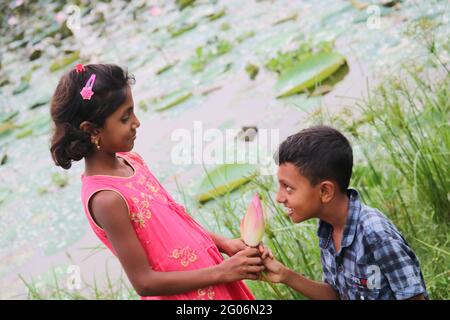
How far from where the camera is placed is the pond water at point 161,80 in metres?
3.22

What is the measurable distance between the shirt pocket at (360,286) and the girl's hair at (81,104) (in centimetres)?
65

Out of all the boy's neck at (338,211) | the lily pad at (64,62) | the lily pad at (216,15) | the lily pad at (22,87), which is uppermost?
the boy's neck at (338,211)

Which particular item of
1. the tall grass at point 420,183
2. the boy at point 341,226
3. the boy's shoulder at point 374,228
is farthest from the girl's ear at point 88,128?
the tall grass at point 420,183

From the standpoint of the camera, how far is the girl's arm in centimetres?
142

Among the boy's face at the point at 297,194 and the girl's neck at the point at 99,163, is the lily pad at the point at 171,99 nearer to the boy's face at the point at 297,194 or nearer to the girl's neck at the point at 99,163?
the girl's neck at the point at 99,163

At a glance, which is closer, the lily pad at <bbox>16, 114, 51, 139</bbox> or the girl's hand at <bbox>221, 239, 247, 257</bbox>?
the girl's hand at <bbox>221, 239, 247, 257</bbox>

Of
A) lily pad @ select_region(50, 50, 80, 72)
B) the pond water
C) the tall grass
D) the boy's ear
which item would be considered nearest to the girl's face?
the boy's ear

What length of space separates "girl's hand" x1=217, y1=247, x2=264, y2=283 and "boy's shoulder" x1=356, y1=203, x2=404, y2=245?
0.24 m

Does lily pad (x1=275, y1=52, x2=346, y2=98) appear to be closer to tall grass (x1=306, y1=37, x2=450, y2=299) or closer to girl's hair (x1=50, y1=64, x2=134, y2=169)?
tall grass (x1=306, y1=37, x2=450, y2=299)

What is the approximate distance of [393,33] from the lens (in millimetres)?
3547

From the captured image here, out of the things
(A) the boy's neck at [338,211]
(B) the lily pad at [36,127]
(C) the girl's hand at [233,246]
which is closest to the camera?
(A) the boy's neck at [338,211]

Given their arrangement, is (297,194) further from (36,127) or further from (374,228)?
(36,127)
